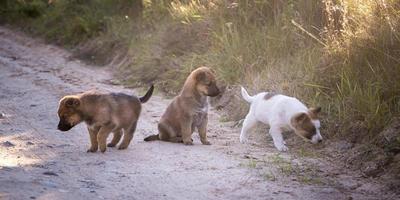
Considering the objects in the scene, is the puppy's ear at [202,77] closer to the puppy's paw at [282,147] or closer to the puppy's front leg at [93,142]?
the puppy's paw at [282,147]

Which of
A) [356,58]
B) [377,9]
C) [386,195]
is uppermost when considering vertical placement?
[377,9]

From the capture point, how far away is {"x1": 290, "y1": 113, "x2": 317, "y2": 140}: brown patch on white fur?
8789 millimetres

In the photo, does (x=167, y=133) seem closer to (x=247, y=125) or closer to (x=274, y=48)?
(x=247, y=125)

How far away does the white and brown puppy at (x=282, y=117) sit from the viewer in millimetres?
8836

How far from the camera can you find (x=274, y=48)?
38.3ft

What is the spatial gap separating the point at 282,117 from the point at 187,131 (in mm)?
1298

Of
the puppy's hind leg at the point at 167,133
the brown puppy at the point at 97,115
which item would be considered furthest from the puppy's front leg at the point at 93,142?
the puppy's hind leg at the point at 167,133

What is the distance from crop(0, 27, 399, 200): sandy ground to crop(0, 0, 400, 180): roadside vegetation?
3.02ft

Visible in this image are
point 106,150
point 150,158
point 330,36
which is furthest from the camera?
point 330,36

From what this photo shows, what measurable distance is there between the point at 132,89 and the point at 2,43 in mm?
8035

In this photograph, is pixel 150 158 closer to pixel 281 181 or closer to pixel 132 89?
pixel 281 181

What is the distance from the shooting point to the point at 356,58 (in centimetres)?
941

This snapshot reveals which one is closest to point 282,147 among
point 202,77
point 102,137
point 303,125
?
point 303,125

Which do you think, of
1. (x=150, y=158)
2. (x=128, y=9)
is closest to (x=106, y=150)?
(x=150, y=158)
